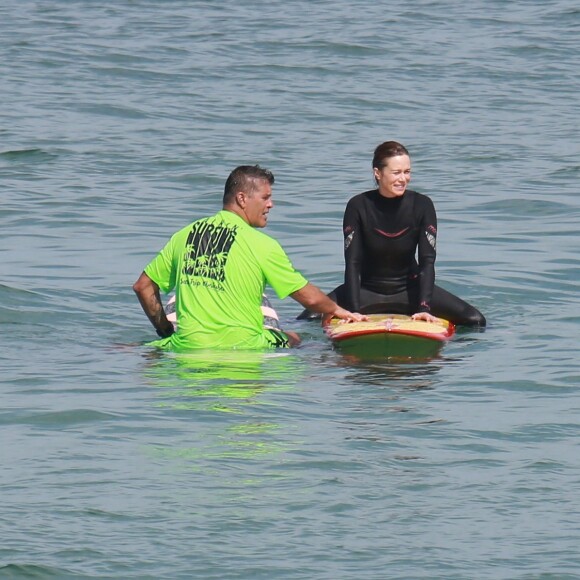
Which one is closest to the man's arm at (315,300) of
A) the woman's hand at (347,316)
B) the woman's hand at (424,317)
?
the woman's hand at (347,316)

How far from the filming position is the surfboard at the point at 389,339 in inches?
393

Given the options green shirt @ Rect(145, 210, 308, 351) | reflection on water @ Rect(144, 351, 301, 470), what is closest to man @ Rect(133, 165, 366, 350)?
green shirt @ Rect(145, 210, 308, 351)

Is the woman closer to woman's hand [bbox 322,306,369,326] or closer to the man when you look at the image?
woman's hand [bbox 322,306,369,326]

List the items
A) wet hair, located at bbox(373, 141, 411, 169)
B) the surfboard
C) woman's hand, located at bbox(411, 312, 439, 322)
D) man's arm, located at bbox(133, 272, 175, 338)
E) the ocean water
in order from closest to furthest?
the ocean water < man's arm, located at bbox(133, 272, 175, 338) < the surfboard < wet hair, located at bbox(373, 141, 411, 169) < woman's hand, located at bbox(411, 312, 439, 322)

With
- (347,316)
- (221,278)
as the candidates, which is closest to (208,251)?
(221,278)

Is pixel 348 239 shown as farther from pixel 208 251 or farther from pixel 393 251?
pixel 208 251

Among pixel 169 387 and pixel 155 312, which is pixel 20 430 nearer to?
pixel 169 387

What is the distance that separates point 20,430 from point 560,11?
25903 mm

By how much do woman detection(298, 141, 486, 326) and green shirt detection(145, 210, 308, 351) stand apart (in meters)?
1.33

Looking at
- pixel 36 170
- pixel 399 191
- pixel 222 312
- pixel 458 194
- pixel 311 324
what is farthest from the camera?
pixel 36 170

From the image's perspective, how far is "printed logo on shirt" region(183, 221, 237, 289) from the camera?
30.7 feet

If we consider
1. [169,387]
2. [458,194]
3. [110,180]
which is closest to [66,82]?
[110,180]

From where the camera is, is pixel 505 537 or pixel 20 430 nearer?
pixel 505 537

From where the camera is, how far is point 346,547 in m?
6.20
